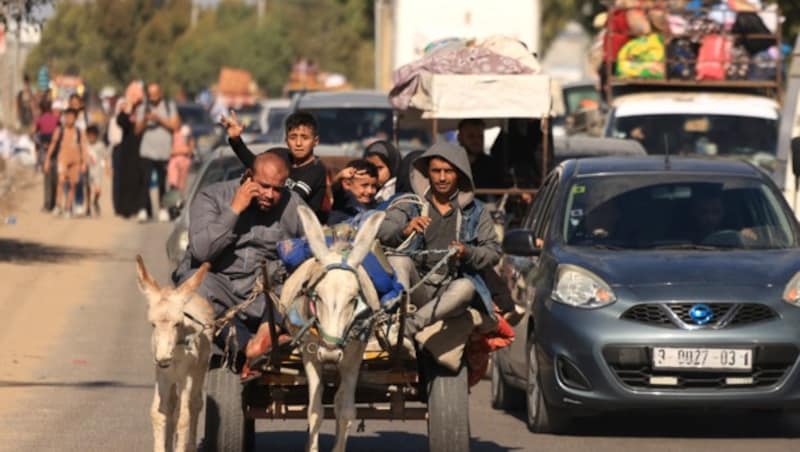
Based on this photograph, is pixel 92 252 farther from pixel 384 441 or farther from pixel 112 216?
pixel 384 441

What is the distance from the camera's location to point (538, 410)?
1241cm

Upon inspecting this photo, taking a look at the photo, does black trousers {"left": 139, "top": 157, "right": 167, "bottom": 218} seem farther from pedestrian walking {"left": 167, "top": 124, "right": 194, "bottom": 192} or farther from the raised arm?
the raised arm

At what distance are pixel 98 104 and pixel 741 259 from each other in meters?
68.5

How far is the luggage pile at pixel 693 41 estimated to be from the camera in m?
24.4

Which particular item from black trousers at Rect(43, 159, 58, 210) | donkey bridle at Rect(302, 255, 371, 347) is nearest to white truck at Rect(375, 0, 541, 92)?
black trousers at Rect(43, 159, 58, 210)

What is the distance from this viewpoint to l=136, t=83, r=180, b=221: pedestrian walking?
31.2 meters

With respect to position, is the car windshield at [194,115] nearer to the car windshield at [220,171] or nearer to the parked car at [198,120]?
the parked car at [198,120]

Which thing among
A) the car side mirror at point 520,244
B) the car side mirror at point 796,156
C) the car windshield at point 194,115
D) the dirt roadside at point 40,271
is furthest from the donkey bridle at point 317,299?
the car windshield at point 194,115

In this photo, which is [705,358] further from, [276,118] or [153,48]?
[153,48]

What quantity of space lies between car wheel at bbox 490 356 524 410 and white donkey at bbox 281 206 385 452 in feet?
15.0

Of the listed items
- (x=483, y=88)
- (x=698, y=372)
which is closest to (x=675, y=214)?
(x=698, y=372)

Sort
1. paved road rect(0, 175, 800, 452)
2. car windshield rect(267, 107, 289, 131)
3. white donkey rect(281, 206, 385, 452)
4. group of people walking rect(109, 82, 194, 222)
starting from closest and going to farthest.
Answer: white donkey rect(281, 206, 385, 452), paved road rect(0, 175, 800, 452), car windshield rect(267, 107, 289, 131), group of people walking rect(109, 82, 194, 222)

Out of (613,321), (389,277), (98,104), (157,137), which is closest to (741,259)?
(613,321)

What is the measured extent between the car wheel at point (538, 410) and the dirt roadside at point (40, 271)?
3473 mm
